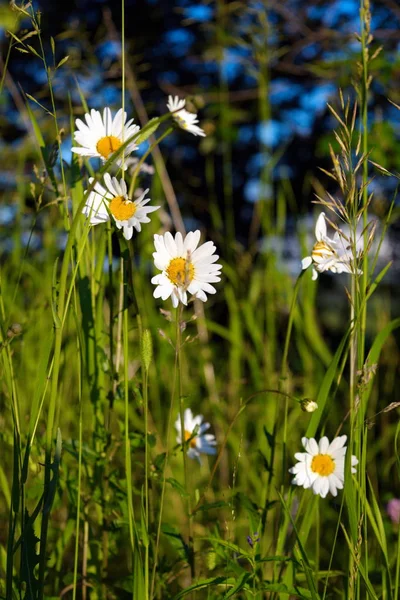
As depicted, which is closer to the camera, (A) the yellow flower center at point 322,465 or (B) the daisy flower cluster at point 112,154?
(B) the daisy flower cluster at point 112,154

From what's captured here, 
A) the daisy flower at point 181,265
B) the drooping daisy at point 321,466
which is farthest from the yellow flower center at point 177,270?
the drooping daisy at point 321,466

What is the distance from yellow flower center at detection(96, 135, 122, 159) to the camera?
2.54 feet

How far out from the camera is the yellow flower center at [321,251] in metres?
0.76

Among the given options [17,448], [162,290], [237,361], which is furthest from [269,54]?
[17,448]

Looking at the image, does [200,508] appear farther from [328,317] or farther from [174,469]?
[328,317]

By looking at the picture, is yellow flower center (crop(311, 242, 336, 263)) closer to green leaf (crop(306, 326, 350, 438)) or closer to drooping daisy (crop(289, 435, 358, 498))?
green leaf (crop(306, 326, 350, 438))

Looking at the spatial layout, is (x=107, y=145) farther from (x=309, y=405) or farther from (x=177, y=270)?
(x=309, y=405)

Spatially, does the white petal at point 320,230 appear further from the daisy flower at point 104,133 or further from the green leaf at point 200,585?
the green leaf at point 200,585

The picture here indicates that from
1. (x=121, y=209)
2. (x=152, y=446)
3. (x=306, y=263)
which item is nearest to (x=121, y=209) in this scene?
(x=121, y=209)

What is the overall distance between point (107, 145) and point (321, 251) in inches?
10.7

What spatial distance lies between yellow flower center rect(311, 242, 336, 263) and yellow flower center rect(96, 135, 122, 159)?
251 millimetres

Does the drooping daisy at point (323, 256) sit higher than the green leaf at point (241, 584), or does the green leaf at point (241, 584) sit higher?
the drooping daisy at point (323, 256)

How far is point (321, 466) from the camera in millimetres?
818

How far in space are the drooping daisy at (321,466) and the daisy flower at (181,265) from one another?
23 cm
